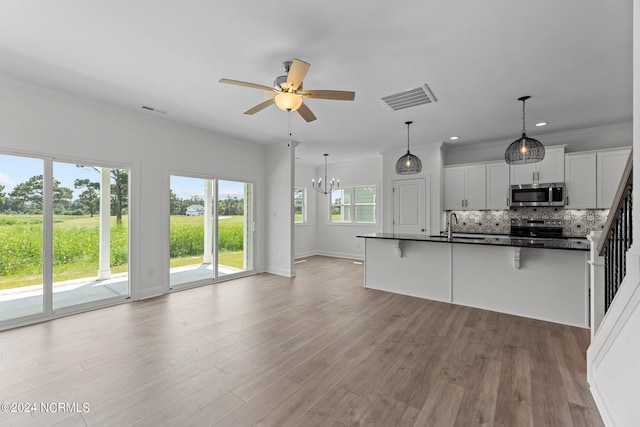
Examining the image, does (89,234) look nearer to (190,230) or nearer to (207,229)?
(190,230)

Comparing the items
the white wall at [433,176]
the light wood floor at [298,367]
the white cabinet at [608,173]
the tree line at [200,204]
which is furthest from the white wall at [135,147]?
the white cabinet at [608,173]

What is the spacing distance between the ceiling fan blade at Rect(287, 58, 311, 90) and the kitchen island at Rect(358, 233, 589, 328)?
111 inches

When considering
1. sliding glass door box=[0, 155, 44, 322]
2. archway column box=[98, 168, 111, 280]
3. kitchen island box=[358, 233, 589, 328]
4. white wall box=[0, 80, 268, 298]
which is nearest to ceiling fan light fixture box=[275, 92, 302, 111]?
kitchen island box=[358, 233, 589, 328]

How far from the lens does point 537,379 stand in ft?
7.39

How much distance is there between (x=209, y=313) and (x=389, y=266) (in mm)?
2864

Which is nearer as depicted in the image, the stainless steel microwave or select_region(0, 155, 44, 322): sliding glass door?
select_region(0, 155, 44, 322): sliding glass door

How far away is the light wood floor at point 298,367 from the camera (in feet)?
6.15

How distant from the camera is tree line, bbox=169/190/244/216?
15.8ft

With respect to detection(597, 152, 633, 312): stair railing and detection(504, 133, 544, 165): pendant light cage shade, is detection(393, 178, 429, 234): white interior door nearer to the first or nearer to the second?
detection(504, 133, 544, 165): pendant light cage shade

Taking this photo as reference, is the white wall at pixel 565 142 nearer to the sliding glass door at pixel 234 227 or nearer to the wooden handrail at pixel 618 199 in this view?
the wooden handrail at pixel 618 199

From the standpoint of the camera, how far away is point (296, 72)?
2406 millimetres

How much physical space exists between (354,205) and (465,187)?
310cm

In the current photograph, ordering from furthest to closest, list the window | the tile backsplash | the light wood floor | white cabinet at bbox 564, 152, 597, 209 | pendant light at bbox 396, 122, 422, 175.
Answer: the window
the tile backsplash
white cabinet at bbox 564, 152, 597, 209
pendant light at bbox 396, 122, 422, 175
the light wood floor

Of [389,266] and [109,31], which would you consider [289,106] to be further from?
[389,266]
